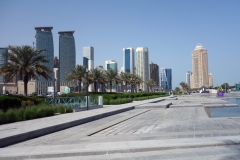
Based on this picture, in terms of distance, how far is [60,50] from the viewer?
132500 millimetres

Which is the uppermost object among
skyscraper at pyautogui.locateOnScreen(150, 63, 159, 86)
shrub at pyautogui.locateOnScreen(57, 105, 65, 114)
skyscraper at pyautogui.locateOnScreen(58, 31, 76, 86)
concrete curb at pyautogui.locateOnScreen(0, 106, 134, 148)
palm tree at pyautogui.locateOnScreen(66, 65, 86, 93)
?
skyscraper at pyautogui.locateOnScreen(58, 31, 76, 86)

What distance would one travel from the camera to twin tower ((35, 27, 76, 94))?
108 metres

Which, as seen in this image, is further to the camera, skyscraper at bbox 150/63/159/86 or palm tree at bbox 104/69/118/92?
skyscraper at bbox 150/63/159/86

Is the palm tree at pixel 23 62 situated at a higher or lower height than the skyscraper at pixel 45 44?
lower

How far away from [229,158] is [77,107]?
636 inches

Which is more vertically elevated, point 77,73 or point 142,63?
point 142,63

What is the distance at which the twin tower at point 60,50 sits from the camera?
356ft

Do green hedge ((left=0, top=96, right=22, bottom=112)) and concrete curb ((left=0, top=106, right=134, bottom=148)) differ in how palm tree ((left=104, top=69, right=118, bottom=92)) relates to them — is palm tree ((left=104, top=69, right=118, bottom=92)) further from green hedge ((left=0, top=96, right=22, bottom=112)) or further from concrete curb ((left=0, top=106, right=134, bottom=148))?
concrete curb ((left=0, top=106, right=134, bottom=148))

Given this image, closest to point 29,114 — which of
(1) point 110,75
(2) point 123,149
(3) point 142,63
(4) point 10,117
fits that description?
(4) point 10,117

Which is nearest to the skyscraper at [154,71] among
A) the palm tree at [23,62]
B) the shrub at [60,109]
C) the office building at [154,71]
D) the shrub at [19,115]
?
the office building at [154,71]

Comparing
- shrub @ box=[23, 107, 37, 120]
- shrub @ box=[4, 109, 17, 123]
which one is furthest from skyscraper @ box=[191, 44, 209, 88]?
shrub @ box=[4, 109, 17, 123]

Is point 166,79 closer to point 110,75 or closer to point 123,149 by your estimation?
point 110,75

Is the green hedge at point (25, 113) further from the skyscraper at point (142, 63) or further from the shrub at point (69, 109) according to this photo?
the skyscraper at point (142, 63)

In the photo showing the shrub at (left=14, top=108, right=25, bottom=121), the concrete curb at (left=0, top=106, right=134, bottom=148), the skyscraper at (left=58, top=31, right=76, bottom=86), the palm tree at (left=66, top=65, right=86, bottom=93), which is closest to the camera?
the concrete curb at (left=0, top=106, right=134, bottom=148)
